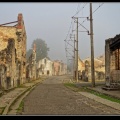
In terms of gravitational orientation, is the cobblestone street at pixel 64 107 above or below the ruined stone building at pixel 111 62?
below

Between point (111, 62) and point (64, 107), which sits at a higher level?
point (111, 62)

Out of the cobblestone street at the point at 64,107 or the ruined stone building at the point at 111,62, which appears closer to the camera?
the cobblestone street at the point at 64,107

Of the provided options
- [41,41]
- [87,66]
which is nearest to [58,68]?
[41,41]

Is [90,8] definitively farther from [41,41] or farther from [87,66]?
[41,41]

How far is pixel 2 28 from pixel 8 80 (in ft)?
48.7

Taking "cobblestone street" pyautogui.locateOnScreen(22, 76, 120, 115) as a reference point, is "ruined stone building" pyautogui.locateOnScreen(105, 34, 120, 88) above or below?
above

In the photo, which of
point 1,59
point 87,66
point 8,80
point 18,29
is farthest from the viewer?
point 87,66

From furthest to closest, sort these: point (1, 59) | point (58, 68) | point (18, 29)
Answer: point (58, 68), point (18, 29), point (1, 59)

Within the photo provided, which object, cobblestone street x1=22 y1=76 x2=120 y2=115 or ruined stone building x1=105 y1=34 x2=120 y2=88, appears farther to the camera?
ruined stone building x1=105 y1=34 x2=120 y2=88

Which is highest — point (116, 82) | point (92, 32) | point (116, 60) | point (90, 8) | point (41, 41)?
point (41, 41)

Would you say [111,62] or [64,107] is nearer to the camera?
[64,107]

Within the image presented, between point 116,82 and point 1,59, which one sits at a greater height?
point 1,59

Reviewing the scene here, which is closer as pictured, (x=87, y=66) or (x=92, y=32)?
(x=92, y=32)
